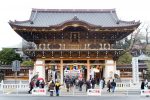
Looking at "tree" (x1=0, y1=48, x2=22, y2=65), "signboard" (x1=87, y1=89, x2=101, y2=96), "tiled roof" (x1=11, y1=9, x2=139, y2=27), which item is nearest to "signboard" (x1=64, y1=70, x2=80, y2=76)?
"tiled roof" (x1=11, y1=9, x2=139, y2=27)

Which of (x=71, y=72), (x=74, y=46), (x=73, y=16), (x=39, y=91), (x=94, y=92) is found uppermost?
(x=73, y=16)

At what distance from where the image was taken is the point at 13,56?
67500mm

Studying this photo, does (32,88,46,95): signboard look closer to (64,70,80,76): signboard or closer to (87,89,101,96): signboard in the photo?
(87,89,101,96): signboard

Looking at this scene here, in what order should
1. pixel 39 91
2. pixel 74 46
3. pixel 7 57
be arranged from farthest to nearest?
pixel 7 57
pixel 74 46
pixel 39 91

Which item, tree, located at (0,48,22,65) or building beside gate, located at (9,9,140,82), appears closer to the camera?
building beside gate, located at (9,9,140,82)

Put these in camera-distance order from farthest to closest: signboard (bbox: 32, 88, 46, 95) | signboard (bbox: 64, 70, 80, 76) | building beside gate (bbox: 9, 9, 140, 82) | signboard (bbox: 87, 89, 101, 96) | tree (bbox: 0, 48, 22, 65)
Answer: tree (bbox: 0, 48, 22, 65), signboard (bbox: 64, 70, 80, 76), building beside gate (bbox: 9, 9, 140, 82), signboard (bbox: 32, 88, 46, 95), signboard (bbox: 87, 89, 101, 96)

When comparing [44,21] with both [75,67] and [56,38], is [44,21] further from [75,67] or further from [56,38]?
[75,67]

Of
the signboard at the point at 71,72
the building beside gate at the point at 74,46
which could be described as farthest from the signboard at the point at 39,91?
the signboard at the point at 71,72

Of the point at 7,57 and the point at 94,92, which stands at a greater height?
the point at 7,57

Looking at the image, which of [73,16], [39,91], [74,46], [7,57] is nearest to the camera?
[39,91]

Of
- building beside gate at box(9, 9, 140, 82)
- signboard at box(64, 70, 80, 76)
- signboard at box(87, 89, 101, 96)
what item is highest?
building beside gate at box(9, 9, 140, 82)

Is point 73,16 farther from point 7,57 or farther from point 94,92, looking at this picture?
point 7,57

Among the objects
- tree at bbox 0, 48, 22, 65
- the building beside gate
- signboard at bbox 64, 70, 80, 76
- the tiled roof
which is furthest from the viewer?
tree at bbox 0, 48, 22, 65

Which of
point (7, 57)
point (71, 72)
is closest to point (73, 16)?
point (71, 72)
